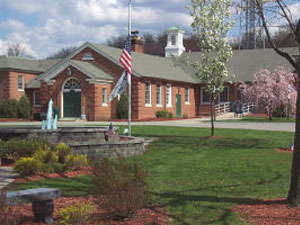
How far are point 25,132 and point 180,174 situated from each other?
6.33 m

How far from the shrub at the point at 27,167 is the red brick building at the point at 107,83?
25001 millimetres

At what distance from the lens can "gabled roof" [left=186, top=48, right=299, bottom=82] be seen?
43731 millimetres

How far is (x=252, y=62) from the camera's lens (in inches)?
1806

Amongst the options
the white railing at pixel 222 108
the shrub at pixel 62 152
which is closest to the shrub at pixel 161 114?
the white railing at pixel 222 108

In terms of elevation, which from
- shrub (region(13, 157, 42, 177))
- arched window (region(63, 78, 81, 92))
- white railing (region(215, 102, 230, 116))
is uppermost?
arched window (region(63, 78, 81, 92))

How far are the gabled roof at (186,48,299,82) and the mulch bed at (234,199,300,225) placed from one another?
36.3 meters

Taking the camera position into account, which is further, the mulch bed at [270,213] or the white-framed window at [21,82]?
the white-framed window at [21,82]

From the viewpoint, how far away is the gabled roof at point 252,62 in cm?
4373

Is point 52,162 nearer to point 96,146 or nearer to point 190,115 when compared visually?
point 96,146

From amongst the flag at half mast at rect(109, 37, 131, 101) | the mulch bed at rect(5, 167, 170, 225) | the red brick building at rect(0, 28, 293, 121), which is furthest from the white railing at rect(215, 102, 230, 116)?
the mulch bed at rect(5, 167, 170, 225)

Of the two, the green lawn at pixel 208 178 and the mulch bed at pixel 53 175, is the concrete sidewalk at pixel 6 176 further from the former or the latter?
the green lawn at pixel 208 178

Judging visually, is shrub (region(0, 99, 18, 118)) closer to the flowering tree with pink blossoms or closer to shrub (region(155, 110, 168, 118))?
shrub (region(155, 110, 168, 118))

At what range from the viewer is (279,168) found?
36.9 feet

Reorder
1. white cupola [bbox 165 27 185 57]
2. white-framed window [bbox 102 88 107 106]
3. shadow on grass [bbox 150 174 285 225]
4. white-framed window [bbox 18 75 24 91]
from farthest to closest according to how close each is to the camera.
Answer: white cupola [bbox 165 27 185 57], white-framed window [bbox 18 75 24 91], white-framed window [bbox 102 88 107 106], shadow on grass [bbox 150 174 285 225]
